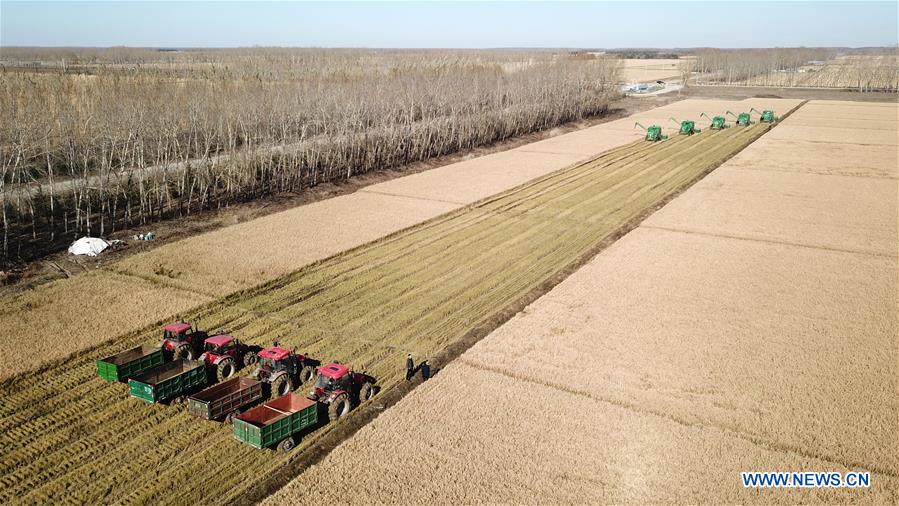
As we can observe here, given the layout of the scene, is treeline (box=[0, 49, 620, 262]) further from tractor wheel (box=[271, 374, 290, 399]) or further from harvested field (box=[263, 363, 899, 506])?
harvested field (box=[263, 363, 899, 506])

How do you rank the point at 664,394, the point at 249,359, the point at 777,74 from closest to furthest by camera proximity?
the point at 664,394
the point at 249,359
the point at 777,74

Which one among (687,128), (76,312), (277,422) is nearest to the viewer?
(277,422)

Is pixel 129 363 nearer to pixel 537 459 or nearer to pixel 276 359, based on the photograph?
pixel 276 359

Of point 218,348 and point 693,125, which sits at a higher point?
point 693,125

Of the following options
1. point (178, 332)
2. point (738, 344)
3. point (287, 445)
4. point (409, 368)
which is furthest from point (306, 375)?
point (738, 344)

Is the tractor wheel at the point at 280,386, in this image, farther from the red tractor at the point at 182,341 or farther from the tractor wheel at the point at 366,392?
the red tractor at the point at 182,341

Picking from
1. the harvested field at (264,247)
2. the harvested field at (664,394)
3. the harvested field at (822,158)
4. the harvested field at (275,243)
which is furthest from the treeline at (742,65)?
the harvested field at (664,394)

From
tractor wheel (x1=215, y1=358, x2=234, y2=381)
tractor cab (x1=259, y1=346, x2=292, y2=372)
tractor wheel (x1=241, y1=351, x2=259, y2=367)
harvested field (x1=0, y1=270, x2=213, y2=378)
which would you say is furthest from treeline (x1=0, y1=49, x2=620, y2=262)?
tractor cab (x1=259, y1=346, x2=292, y2=372)
